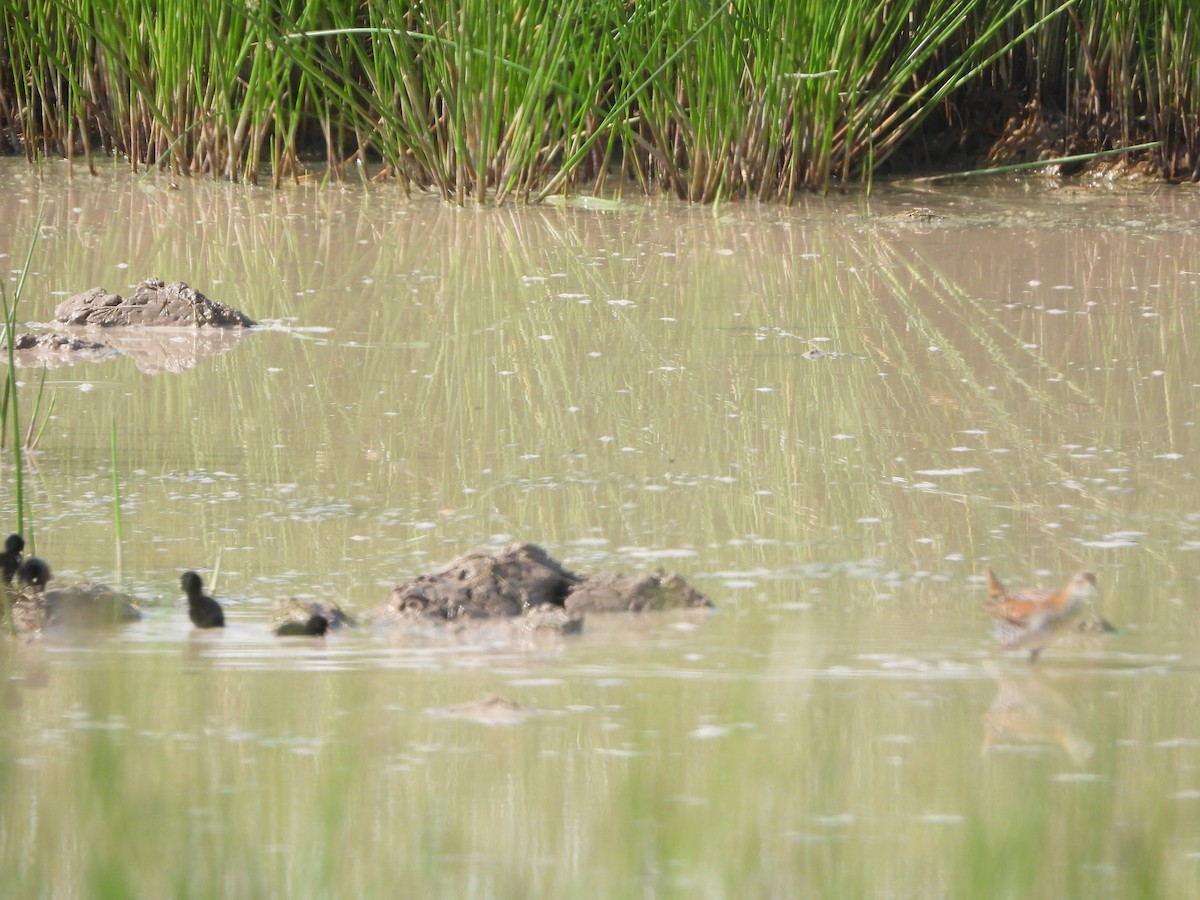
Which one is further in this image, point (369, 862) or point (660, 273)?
point (660, 273)

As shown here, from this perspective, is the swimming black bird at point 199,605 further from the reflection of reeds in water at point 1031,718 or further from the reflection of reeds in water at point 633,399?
the reflection of reeds in water at point 1031,718

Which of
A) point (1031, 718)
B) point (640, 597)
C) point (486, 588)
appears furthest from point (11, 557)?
point (1031, 718)

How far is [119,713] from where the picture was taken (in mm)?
1794

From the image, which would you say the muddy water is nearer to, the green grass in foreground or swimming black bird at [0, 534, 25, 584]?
swimming black bird at [0, 534, 25, 584]

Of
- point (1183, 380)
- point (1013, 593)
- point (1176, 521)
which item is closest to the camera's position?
point (1013, 593)

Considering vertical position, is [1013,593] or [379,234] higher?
[379,234]

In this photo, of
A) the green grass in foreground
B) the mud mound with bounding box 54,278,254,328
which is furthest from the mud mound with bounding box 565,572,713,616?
the green grass in foreground

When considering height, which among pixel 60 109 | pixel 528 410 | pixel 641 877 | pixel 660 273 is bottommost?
pixel 641 877

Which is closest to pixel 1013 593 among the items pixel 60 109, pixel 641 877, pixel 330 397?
pixel 641 877

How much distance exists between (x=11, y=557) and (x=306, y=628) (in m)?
0.40

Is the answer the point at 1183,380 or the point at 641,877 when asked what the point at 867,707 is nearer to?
the point at 641,877

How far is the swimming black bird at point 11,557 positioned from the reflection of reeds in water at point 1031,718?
1.14 m

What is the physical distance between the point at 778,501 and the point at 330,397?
983mm

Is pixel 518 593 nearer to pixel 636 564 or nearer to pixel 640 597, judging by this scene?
pixel 640 597
